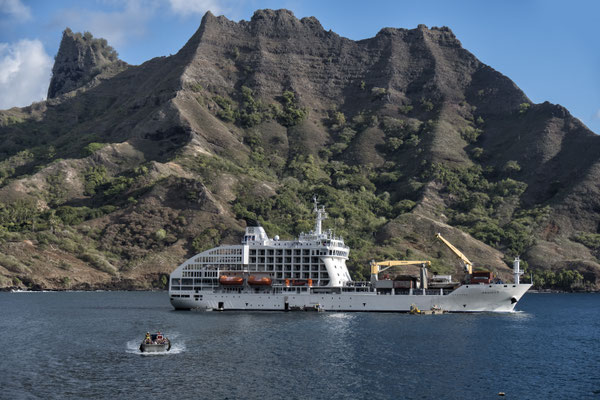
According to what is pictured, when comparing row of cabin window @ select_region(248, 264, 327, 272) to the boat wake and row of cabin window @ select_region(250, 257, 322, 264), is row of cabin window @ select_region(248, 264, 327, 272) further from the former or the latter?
the boat wake

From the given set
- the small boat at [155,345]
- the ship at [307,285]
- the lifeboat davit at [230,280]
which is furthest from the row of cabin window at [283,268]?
the small boat at [155,345]

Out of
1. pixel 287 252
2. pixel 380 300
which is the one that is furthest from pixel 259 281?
pixel 380 300

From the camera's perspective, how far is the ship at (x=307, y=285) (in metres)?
118

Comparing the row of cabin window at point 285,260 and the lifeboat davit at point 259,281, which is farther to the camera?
the row of cabin window at point 285,260

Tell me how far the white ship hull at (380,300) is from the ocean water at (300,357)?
325 centimetres

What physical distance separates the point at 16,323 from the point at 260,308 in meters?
39.8

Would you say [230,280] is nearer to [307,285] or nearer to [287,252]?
[287,252]

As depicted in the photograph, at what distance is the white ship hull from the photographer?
11806cm

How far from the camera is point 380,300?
118m

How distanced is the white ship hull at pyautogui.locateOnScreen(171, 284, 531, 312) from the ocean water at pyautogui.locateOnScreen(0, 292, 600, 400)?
10.7ft

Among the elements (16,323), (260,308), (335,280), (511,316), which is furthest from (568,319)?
(16,323)

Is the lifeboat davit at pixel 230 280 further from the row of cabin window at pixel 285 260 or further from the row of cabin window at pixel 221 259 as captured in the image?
the row of cabin window at pixel 285 260

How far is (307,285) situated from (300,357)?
47428 mm

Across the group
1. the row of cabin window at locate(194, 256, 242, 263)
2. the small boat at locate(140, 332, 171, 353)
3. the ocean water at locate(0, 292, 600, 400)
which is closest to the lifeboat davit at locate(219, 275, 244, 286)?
the row of cabin window at locate(194, 256, 242, 263)
